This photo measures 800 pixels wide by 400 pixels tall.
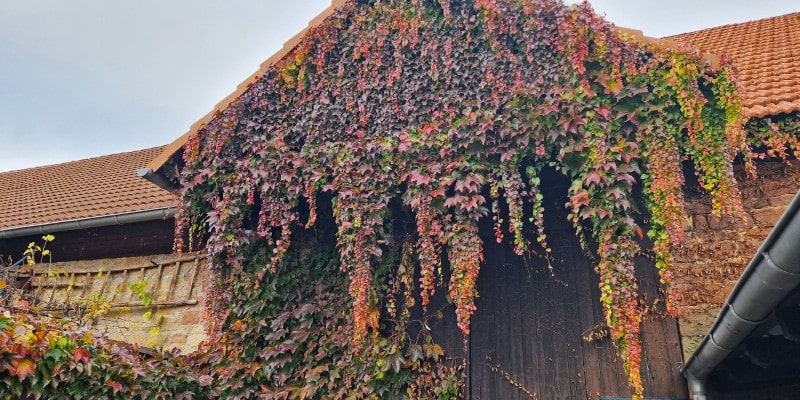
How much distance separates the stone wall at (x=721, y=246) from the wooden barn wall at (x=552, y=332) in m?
0.18

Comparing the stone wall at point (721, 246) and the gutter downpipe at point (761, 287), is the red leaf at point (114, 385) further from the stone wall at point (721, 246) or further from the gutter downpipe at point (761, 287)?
the stone wall at point (721, 246)

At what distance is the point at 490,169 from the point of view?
419 centimetres

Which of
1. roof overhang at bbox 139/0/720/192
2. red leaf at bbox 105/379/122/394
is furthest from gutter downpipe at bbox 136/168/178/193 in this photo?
red leaf at bbox 105/379/122/394

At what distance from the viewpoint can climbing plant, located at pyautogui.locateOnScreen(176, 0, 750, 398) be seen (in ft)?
12.1

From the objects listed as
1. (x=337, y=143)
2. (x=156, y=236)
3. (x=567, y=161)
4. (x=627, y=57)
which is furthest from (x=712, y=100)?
(x=156, y=236)

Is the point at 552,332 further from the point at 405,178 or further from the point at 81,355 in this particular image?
the point at 81,355

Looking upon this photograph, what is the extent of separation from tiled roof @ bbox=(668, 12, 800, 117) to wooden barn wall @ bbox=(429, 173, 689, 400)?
1.50 meters

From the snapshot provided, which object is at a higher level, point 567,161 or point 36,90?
point 36,90

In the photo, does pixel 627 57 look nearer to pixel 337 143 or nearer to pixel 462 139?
pixel 462 139

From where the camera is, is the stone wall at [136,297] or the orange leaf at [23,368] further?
the stone wall at [136,297]

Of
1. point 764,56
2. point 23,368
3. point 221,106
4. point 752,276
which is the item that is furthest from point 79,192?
point 764,56

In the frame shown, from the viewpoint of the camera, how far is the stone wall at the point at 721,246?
3662 mm

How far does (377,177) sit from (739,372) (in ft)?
9.67

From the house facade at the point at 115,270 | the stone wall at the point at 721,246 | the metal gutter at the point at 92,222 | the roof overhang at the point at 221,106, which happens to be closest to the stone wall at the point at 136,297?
the house facade at the point at 115,270
